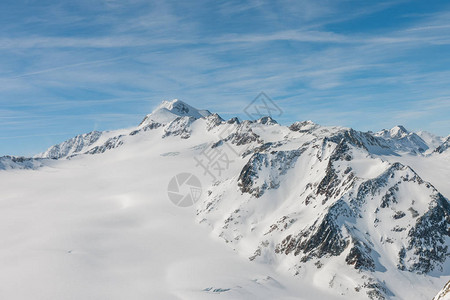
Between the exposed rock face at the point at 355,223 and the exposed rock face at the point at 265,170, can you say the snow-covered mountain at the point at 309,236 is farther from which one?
the exposed rock face at the point at 265,170

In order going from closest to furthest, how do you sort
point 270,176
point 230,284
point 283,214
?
point 230,284
point 283,214
point 270,176

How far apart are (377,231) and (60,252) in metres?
119

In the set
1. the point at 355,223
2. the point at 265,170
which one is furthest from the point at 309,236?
the point at 265,170

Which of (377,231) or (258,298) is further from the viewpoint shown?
(377,231)

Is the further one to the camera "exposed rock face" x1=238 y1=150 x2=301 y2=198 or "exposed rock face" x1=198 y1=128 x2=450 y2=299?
"exposed rock face" x1=238 y1=150 x2=301 y2=198

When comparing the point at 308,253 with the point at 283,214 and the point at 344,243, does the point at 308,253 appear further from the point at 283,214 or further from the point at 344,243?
the point at 283,214

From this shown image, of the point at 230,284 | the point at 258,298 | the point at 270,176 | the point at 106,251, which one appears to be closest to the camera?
the point at 258,298

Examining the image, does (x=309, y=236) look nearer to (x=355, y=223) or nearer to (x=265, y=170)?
(x=355, y=223)

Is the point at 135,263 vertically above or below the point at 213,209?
below

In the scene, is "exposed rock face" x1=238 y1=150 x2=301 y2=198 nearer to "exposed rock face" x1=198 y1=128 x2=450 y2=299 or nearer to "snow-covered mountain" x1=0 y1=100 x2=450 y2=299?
"snow-covered mountain" x1=0 y1=100 x2=450 y2=299

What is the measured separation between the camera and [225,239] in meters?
152

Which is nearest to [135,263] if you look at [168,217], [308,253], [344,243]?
[168,217]

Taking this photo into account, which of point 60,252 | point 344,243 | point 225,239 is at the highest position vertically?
point 344,243

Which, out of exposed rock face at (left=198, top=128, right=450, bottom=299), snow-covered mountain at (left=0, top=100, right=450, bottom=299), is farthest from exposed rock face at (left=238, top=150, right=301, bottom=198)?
exposed rock face at (left=198, top=128, right=450, bottom=299)
